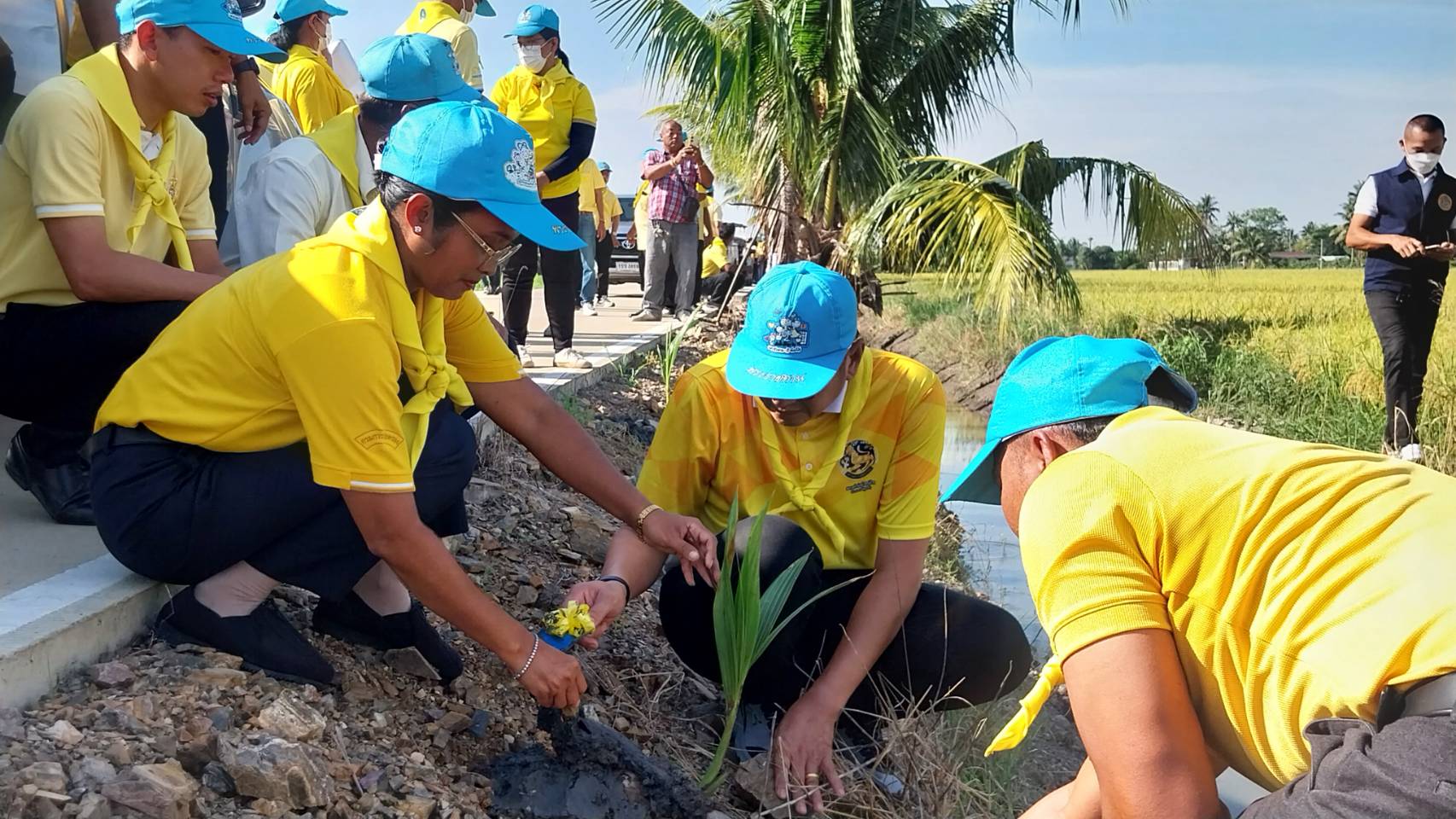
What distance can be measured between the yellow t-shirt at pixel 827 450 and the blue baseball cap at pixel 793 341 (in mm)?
135

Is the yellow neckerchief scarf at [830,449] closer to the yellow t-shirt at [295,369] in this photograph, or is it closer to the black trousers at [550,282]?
the yellow t-shirt at [295,369]

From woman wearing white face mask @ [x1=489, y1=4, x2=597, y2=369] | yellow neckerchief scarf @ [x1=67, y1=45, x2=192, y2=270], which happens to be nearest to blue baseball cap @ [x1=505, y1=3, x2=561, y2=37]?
woman wearing white face mask @ [x1=489, y1=4, x2=597, y2=369]

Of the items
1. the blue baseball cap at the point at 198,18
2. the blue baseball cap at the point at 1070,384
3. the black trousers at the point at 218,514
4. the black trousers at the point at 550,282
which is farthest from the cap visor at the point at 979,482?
the black trousers at the point at 550,282

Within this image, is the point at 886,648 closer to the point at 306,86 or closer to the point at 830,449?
the point at 830,449

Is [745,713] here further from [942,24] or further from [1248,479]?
→ [942,24]

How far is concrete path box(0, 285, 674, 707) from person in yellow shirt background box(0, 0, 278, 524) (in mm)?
123

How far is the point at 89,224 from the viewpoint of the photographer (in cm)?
284

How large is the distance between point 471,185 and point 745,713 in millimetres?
1385

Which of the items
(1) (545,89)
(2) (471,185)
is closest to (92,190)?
(2) (471,185)

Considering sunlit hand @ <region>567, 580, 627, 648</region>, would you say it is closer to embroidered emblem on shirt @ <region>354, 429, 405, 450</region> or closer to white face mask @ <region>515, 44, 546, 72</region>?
embroidered emblem on shirt @ <region>354, 429, 405, 450</region>

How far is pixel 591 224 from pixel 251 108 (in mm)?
7185

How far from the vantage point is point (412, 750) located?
240 centimetres

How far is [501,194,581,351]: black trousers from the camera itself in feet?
19.4

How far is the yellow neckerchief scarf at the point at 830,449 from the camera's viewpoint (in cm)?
277
